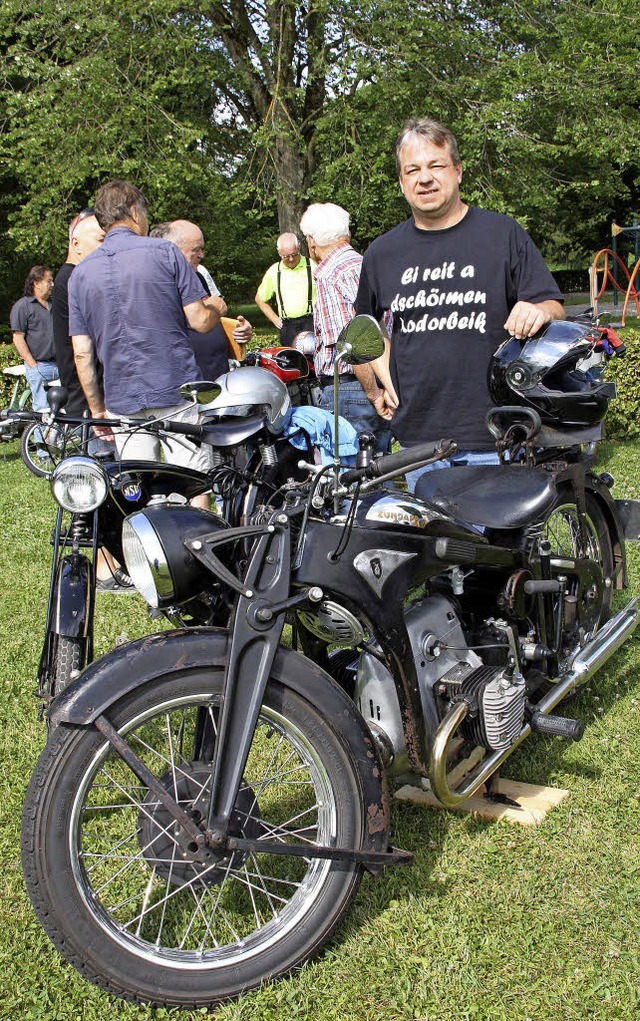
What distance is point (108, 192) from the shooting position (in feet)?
15.2

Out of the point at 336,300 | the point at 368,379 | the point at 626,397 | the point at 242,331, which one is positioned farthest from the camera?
the point at 626,397

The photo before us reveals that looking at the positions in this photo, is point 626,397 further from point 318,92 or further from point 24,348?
point 318,92

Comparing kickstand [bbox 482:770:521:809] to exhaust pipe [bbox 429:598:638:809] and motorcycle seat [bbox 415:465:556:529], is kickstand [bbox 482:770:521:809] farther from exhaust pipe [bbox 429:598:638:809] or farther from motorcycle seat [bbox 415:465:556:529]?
motorcycle seat [bbox 415:465:556:529]

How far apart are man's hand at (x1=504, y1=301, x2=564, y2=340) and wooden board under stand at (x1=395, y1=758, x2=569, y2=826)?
61.1 inches

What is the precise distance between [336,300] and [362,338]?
2.81 m

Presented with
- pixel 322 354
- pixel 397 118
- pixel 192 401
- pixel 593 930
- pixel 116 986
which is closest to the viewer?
pixel 116 986

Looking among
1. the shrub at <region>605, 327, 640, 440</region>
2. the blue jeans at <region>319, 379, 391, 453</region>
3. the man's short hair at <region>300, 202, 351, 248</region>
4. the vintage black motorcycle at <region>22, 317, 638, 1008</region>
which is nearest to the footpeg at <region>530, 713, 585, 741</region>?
the vintage black motorcycle at <region>22, 317, 638, 1008</region>

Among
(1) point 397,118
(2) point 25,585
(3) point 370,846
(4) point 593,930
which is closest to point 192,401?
(3) point 370,846

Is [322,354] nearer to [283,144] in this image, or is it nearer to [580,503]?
[580,503]

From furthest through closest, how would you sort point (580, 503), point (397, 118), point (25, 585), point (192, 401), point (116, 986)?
1. point (397, 118)
2. point (25, 585)
3. point (580, 503)
4. point (192, 401)
5. point (116, 986)

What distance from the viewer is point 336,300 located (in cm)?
494

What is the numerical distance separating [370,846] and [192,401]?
1.35 metres

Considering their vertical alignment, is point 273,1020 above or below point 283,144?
below

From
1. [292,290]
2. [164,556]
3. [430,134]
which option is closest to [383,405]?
→ [430,134]
